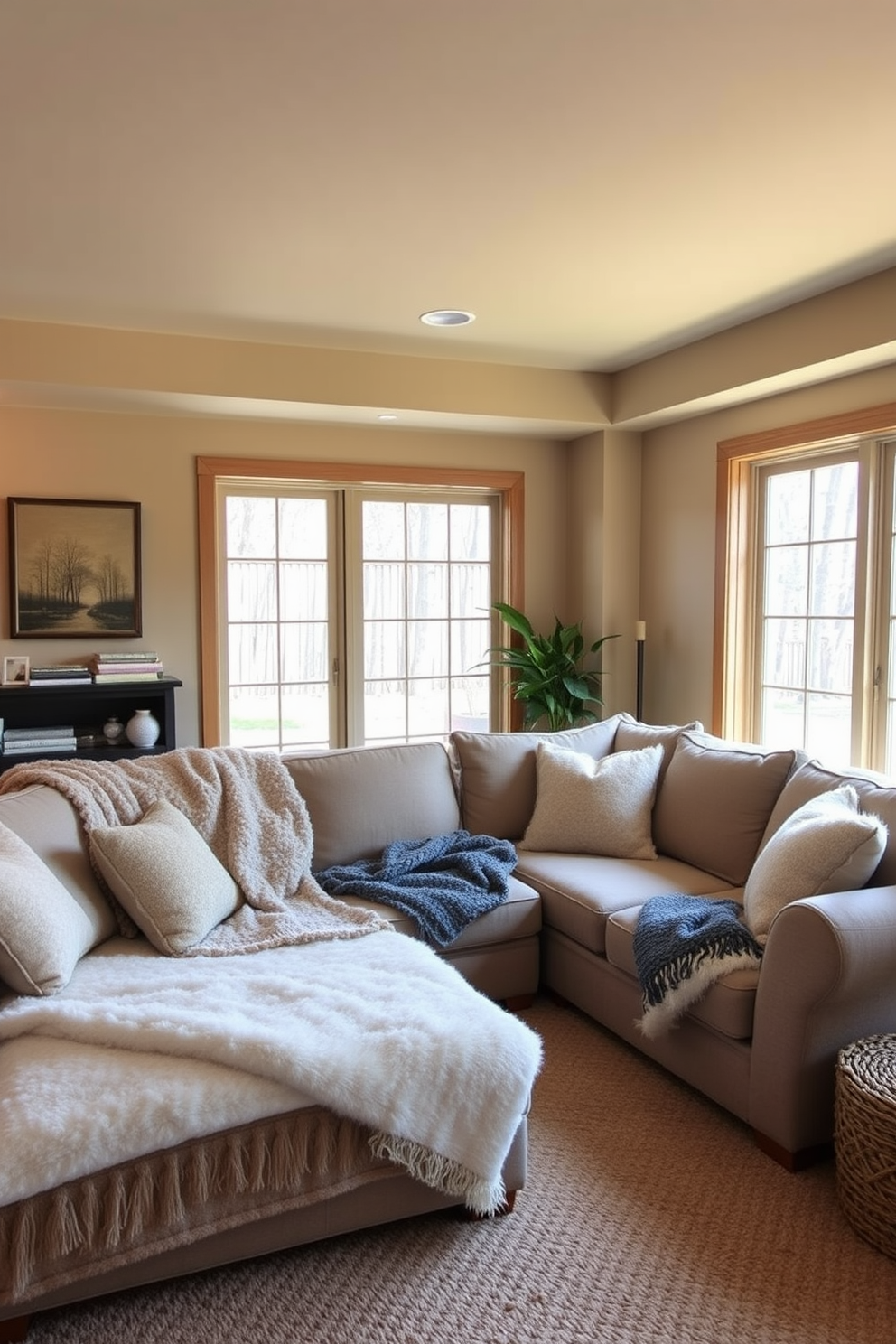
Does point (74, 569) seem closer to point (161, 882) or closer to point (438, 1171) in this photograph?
point (161, 882)

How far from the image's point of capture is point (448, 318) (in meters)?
3.79

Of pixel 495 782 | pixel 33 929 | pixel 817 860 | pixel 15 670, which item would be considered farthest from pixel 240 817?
pixel 15 670

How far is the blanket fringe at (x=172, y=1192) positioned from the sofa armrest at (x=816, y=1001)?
980 millimetres

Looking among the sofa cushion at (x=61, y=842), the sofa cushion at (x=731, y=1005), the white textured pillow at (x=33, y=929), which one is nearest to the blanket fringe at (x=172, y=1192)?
the white textured pillow at (x=33, y=929)

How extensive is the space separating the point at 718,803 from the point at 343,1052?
173 cm

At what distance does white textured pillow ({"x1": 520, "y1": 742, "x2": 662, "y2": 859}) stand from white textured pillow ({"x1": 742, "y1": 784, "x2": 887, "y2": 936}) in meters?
0.80

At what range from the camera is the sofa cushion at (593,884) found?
2986mm

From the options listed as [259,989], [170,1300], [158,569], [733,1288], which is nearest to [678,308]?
[158,569]

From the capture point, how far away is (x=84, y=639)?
173 inches

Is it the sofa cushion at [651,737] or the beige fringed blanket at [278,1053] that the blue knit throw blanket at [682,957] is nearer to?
the beige fringed blanket at [278,1053]

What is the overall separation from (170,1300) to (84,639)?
3.07 meters

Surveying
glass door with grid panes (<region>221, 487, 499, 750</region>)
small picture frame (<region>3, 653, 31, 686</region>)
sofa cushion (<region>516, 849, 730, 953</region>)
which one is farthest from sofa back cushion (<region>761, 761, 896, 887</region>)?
small picture frame (<region>3, 653, 31, 686</region>)

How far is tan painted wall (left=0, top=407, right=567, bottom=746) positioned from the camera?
14.0ft

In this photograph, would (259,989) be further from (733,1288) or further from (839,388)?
(839,388)
